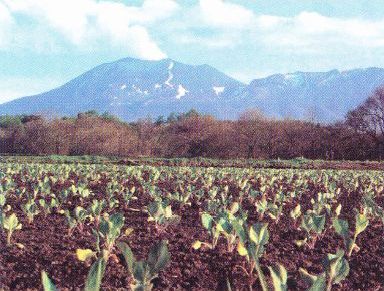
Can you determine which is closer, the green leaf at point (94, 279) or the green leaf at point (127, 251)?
the green leaf at point (94, 279)

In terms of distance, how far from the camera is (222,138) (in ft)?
140

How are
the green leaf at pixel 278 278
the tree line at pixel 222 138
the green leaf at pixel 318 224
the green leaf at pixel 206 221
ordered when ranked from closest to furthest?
the green leaf at pixel 278 278
the green leaf at pixel 206 221
the green leaf at pixel 318 224
the tree line at pixel 222 138

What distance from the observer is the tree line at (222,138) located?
40406mm

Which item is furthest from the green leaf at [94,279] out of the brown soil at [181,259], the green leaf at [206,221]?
the green leaf at [206,221]

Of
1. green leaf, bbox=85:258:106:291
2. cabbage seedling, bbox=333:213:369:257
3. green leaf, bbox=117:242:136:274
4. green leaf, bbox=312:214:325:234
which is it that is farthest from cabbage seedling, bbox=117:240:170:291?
green leaf, bbox=312:214:325:234

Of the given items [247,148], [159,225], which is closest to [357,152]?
[247,148]

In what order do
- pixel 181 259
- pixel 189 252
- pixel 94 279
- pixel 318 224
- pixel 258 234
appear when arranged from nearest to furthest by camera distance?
1. pixel 94 279
2. pixel 258 234
3. pixel 181 259
4. pixel 189 252
5. pixel 318 224

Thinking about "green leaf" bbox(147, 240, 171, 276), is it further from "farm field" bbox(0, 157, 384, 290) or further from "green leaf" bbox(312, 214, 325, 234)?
"green leaf" bbox(312, 214, 325, 234)

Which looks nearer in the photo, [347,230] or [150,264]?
[150,264]

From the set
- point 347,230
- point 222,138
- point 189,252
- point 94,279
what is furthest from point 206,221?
point 222,138

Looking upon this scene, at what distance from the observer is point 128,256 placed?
10.1ft

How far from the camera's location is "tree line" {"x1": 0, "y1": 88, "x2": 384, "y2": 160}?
40406 mm

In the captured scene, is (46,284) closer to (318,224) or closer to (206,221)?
(206,221)

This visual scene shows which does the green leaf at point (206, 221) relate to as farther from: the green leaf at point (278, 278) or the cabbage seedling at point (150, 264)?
the green leaf at point (278, 278)
